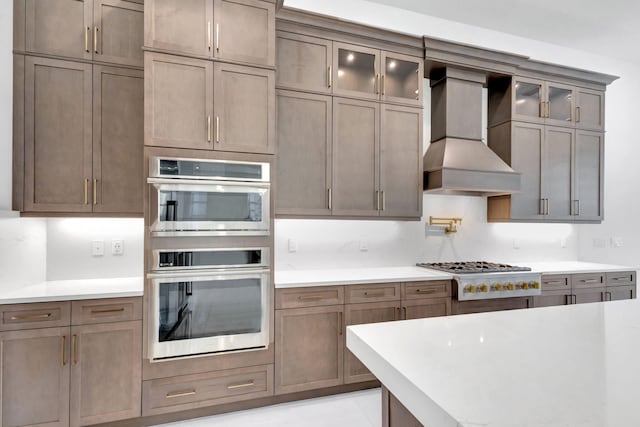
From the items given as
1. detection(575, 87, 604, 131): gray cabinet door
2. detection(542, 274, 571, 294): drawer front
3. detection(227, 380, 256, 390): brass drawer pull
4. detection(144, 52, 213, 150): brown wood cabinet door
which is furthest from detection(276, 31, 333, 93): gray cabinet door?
detection(575, 87, 604, 131): gray cabinet door

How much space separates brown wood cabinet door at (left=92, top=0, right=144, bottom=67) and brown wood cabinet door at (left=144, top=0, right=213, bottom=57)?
320 mm

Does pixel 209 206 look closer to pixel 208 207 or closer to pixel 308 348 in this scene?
pixel 208 207

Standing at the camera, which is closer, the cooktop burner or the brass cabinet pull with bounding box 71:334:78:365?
the brass cabinet pull with bounding box 71:334:78:365

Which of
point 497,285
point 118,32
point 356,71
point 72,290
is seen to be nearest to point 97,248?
point 72,290

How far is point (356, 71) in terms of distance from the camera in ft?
9.99

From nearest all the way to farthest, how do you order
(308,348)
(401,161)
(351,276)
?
(308,348) < (351,276) < (401,161)

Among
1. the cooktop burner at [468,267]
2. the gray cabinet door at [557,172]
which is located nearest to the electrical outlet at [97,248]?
the cooktop burner at [468,267]

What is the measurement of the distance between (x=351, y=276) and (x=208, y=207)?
4.19 ft

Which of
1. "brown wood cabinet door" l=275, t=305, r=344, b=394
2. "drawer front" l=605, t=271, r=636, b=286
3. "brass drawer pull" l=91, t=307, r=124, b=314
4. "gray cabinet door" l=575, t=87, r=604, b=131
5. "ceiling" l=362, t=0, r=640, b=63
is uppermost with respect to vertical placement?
"ceiling" l=362, t=0, r=640, b=63

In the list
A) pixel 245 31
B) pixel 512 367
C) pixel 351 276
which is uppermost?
pixel 245 31

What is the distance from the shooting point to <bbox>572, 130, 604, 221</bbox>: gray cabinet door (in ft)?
12.5

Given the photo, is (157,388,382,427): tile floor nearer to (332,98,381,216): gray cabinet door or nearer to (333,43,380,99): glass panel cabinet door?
(332,98,381,216): gray cabinet door

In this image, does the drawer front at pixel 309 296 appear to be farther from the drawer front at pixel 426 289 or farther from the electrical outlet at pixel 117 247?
the electrical outlet at pixel 117 247

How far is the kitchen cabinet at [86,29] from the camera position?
7.50 ft
